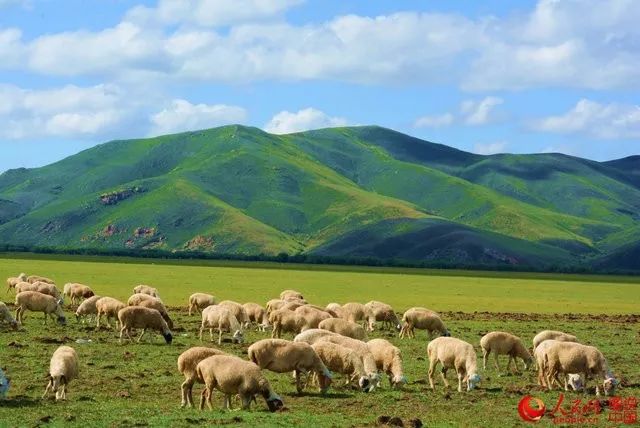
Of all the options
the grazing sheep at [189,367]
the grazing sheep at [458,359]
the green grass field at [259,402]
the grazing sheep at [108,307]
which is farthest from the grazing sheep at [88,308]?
the grazing sheep at [458,359]

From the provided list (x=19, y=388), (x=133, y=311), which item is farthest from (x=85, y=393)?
(x=133, y=311)

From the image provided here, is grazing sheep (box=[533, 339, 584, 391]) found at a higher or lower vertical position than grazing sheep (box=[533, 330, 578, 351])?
lower

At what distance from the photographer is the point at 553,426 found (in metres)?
18.6

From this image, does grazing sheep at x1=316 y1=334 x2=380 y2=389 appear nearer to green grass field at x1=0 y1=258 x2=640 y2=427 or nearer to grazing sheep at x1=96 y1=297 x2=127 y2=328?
green grass field at x1=0 y1=258 x2=640 y2=427

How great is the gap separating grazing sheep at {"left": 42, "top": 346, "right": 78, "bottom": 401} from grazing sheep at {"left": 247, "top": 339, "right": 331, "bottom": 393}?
396 cm

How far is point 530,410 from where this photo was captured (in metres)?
19.8

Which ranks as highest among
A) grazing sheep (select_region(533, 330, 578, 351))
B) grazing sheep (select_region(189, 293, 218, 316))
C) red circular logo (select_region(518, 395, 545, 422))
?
grazing sheep (select_region(189, 293, 218, 316))

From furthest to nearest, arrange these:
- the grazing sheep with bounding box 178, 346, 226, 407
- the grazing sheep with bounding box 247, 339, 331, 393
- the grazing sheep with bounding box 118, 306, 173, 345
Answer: the grazing sheep with bounding box 118, 306, 173, 345, the grazing sheep with bounding box 247, 339, 331, 393, the grazing sheep with bounding box 178, 346, 226, 407

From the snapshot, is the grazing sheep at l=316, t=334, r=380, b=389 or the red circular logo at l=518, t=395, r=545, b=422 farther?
the grazing sheep at l=316, t=334, r=380, b=389

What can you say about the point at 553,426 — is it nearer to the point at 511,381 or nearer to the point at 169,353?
the point at 511,381

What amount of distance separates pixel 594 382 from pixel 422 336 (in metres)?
12.0

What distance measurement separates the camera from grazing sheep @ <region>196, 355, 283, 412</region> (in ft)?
62.4

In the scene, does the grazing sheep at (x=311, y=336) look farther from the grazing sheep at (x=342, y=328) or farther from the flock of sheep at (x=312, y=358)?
the grazing sheep at (x=342, y=328)

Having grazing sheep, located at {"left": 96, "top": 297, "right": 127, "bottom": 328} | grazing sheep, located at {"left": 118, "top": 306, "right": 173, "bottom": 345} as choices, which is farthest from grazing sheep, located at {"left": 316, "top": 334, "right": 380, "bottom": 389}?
grazing sheep, located at {"left": 96, "top": 297, "right": 127, "bottom": 328}
